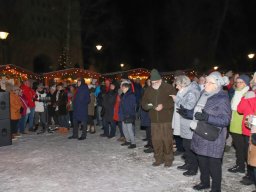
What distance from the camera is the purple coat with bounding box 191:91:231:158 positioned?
528 centimetres

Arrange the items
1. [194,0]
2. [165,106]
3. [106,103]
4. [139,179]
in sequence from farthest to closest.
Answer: [194,0], [106,103], [165,106], [139,179]

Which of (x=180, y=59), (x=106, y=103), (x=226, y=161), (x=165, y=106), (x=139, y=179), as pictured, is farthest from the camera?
(x=180, y=59)

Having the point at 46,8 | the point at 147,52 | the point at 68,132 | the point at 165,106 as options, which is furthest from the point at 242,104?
the point at 147,52

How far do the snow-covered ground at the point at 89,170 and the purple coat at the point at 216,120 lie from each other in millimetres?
1034

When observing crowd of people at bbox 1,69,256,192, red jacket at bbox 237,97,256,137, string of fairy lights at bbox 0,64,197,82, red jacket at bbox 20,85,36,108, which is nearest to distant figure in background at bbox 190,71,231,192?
crowd of people at bbox 1,69,256,192

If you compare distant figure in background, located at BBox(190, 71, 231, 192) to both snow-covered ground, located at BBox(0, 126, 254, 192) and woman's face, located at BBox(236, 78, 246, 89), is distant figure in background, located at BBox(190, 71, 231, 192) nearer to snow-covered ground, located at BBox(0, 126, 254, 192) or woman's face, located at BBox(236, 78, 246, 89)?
snow-covered ground, located at BBox(0, 126, 254, 192)

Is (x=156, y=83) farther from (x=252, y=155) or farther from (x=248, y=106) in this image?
(x=252, y=155)

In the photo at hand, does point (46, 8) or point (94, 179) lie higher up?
point (46, 8)

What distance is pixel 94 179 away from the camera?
270 inches

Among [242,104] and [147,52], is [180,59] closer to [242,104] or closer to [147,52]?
[147,52]

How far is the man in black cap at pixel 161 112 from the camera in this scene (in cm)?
754

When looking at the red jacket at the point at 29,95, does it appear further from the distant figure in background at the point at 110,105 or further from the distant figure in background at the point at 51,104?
the distant figure in background at the point at 110,105

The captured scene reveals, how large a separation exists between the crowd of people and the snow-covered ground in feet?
1.09

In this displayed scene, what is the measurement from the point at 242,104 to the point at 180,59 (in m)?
37.3
